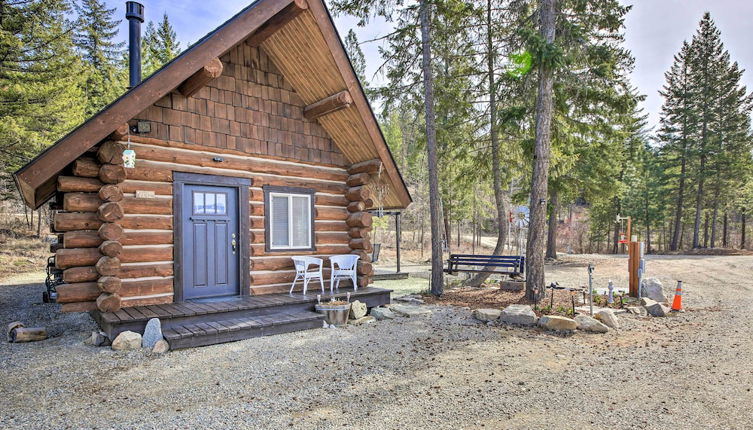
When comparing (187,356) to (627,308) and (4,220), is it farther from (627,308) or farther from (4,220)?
(4,220)

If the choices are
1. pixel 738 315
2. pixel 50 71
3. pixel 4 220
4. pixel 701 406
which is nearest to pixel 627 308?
pixel 738 315

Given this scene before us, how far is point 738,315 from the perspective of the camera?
777cm

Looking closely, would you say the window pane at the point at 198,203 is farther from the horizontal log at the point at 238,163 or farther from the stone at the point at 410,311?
the stone at the point at 410,311

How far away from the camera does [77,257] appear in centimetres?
621

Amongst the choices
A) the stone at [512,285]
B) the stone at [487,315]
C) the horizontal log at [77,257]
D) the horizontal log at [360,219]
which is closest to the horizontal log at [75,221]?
the horizontal log at [77,257]

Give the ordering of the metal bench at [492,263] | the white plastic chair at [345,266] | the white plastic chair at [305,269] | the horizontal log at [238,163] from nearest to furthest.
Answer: the horizontal log at [238,163] < the white plastic chair at [305,269] < the white plastic chair at [345,266] < the metal bench at [492,263]

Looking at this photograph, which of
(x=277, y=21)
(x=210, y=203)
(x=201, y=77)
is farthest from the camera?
(x=210, y=203)

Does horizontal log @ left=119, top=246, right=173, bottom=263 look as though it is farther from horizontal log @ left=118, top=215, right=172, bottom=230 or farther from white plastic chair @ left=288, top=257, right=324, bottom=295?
white plastic chair @ left=288, top=257, right=324, bottom=295

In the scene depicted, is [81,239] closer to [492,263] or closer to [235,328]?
[235,328]

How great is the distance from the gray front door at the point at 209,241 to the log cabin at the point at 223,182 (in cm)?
2

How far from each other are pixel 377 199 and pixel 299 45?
Result: 3.92m

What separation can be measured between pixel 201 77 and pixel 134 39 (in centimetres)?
247

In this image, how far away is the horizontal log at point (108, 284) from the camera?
20.2 ft

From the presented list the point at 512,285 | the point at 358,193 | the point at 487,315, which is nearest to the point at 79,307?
the point at 358,193
